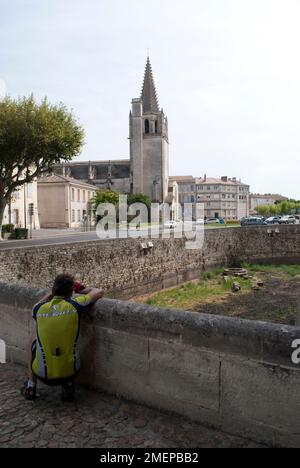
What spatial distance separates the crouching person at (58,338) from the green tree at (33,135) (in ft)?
73.4

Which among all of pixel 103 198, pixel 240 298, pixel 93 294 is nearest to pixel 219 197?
pixel 103 198

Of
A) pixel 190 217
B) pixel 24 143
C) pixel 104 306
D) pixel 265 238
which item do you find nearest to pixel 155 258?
pixel 24 143

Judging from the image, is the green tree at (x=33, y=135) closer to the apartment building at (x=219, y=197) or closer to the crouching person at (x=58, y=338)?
the crouching person at (x=58, y=338)

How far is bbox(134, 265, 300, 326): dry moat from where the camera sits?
1858 centimetres

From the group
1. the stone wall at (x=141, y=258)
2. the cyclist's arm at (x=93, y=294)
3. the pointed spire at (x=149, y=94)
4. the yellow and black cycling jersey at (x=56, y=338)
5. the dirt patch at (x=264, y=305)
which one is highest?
the pointed spire at (x=149, y=94)

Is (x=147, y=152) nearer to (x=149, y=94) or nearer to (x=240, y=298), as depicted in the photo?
(x=149, y=94)

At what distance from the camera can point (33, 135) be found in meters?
24.3

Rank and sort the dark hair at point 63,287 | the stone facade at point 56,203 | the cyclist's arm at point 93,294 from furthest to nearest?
1. the stone facade at point 56,203
2. the cyclist's arm at point 93,294
3. the dark hair at point 63,287

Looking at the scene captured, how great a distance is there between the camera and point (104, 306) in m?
3.85

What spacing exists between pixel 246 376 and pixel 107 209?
50.0 meters

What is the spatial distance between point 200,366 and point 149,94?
7885cm

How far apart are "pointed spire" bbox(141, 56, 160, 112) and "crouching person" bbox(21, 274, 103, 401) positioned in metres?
76.6

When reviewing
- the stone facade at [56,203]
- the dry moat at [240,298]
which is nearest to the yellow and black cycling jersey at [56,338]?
the dry moat at [240,298]

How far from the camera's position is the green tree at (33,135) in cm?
2445
